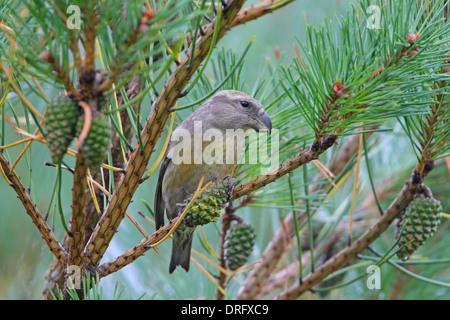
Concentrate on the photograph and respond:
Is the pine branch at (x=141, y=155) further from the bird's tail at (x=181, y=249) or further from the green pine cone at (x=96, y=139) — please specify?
the bird's tail at (x=181, y=249)


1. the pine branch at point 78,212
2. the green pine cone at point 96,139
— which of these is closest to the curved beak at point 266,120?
the pine branch at point 78,212

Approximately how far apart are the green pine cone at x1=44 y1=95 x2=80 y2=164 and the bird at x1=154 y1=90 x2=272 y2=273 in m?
1.24

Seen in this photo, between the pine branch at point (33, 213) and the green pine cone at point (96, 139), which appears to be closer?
the green pine cone at point (96, 139)

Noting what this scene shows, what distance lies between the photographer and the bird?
7.52 ft

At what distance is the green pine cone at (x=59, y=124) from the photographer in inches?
38.0

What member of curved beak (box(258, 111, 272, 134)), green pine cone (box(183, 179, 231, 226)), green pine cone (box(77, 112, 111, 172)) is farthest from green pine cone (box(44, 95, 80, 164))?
curved beak (box(258, 111, 272, 134))

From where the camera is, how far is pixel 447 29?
4.50 ft

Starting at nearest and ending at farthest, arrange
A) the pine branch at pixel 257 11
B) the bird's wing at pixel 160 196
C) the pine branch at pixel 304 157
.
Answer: the pine branch at pixel 304 157 < the pine branch at pixel 257 11 < the bird's wing at pixel 160 196

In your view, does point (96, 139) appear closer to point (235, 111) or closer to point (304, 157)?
point (304, 157)

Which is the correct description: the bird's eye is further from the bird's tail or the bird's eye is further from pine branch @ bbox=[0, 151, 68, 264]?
pine branch @ bbox=[0, 151, 68, 264]

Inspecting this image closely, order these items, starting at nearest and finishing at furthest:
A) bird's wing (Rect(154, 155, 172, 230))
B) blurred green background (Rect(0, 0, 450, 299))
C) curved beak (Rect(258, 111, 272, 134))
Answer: curved beak (Rect(258, 111, 272, 134))
bird's wing (Rect(154, 155, 172, 230))
blurred green background (Rect(0, 0, 450, 299))

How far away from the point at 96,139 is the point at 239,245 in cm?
138

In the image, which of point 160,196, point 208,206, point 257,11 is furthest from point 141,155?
point 160,196

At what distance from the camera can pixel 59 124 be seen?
97 centimetres
